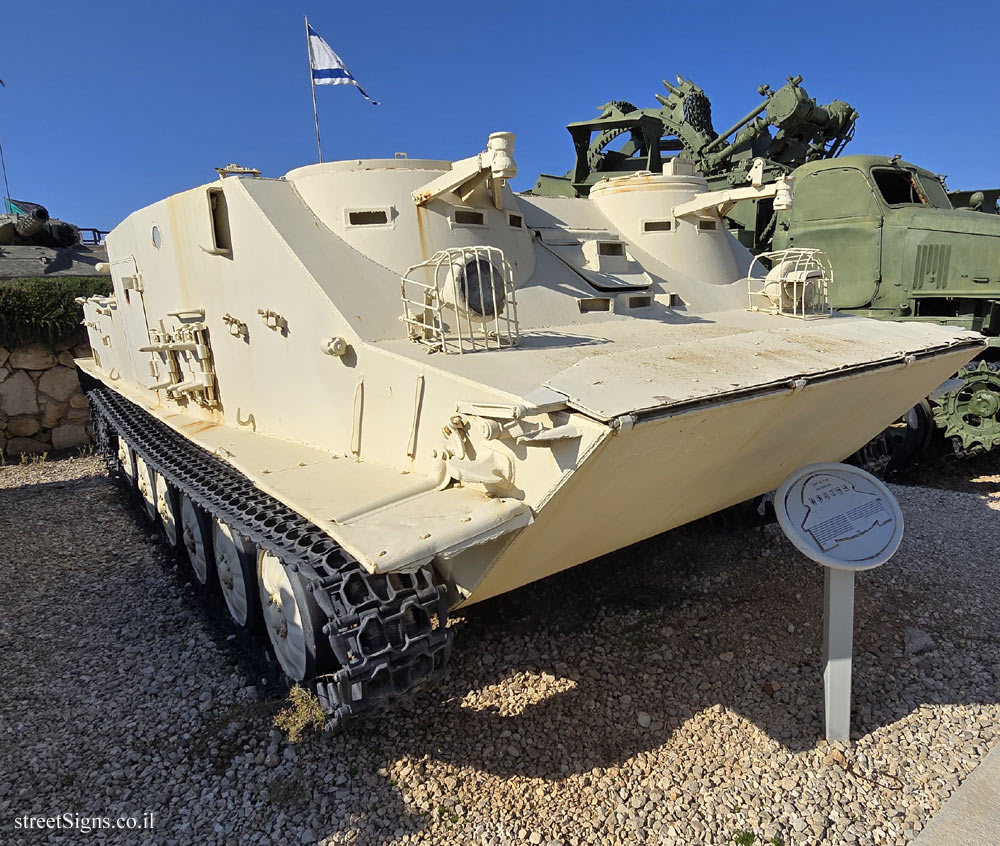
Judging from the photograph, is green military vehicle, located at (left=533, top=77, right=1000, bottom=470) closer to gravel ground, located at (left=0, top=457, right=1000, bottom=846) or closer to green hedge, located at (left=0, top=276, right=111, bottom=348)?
gravel ground, located at (left=0, top=457, right=1000, bottom=846)

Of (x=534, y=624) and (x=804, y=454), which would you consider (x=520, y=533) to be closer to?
(x=534, y=624)

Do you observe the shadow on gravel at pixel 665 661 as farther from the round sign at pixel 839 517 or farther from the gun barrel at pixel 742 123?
the gun barrel at pixel 742 123

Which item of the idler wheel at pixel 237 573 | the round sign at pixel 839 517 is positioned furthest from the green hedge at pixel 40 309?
the round sign at pixel 839 517

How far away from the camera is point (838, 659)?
323 cm

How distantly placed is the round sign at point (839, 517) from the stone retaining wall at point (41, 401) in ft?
32.3

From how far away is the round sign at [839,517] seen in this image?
3141mm

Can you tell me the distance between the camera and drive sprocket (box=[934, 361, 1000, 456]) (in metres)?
6.68

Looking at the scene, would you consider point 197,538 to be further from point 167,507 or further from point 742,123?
point 742,123

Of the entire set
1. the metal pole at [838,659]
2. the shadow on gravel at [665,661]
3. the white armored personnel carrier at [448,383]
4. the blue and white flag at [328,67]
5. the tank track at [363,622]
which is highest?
the blue and white flag at [328,67]

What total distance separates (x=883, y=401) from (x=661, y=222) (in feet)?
6.53

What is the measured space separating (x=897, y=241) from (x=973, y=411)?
6.64ft

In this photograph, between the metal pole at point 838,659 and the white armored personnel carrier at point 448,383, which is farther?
the metal pole at point 838,659

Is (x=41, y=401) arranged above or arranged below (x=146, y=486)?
above

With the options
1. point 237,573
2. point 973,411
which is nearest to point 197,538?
point 237,573
